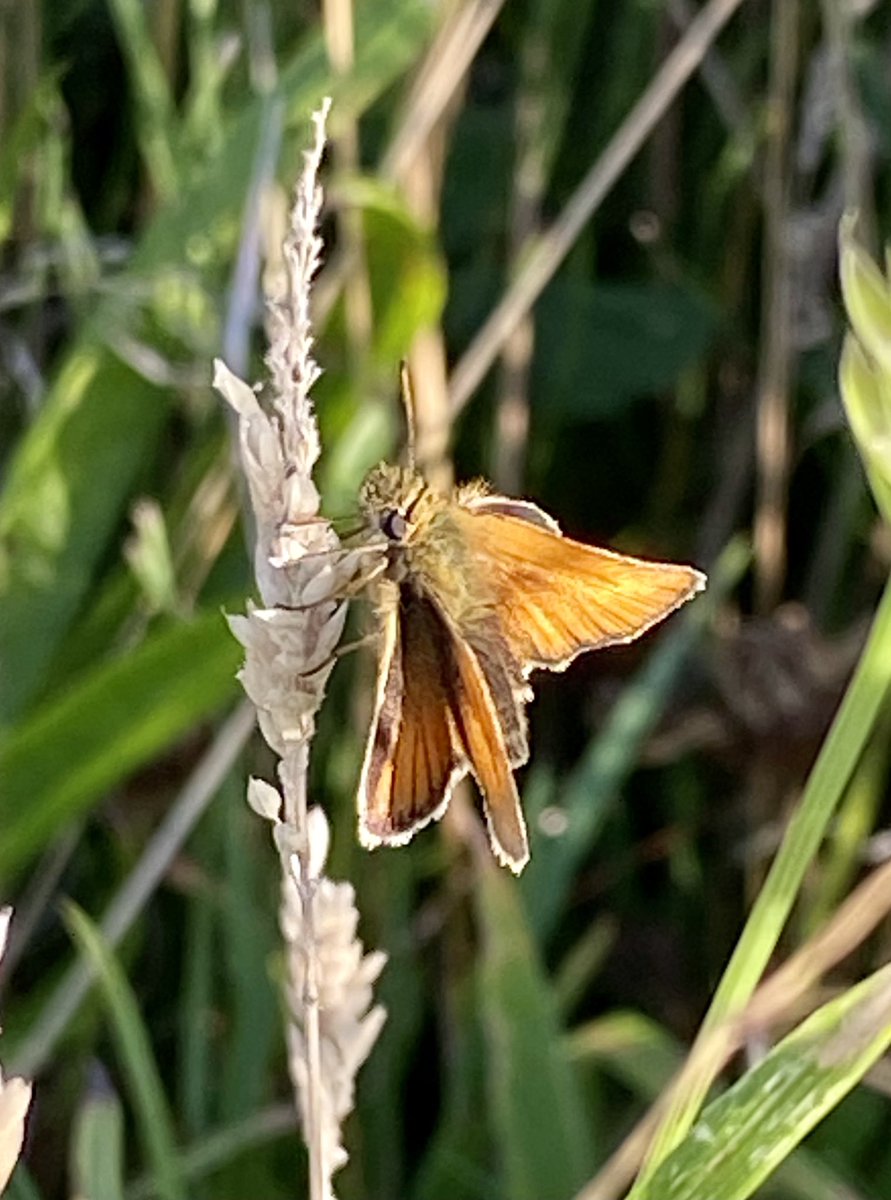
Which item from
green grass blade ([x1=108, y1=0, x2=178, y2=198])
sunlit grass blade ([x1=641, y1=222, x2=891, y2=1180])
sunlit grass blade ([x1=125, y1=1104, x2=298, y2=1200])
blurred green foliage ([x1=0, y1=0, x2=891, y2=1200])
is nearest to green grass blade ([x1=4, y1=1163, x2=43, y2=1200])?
blurred green foliage ([x1=0, y1=0, x2=891, y2=1200])

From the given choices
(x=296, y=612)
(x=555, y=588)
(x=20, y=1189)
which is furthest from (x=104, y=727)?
(x=296, y=612)

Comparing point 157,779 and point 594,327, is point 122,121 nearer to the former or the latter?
point 594,327

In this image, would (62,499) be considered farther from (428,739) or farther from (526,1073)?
(428,739)

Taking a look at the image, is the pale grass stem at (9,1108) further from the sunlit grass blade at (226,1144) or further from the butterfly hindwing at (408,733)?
the sunlit grass blade at (226,1144)

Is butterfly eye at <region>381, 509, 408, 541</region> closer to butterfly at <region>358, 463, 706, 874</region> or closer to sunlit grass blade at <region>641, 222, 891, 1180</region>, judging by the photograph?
butterfly at <region>358, 463, 706, 874</region>

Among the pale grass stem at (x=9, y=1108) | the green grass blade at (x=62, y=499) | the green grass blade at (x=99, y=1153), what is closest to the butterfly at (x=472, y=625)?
the pale grass stem at (x=9, y=1108)

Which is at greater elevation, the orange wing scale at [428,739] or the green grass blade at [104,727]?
the orange wing scale at [428,739]

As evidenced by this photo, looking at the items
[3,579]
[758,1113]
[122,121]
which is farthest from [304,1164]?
[122,121]
